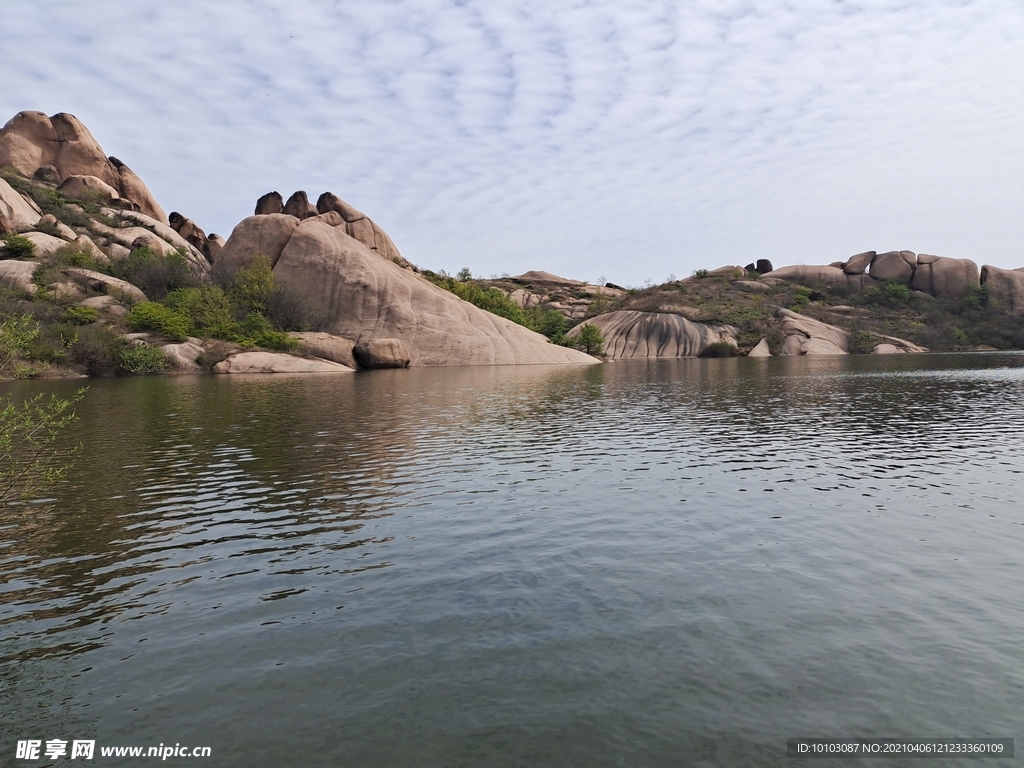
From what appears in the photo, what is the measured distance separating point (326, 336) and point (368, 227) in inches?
986

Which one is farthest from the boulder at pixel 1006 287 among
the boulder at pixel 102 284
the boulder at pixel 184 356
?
the boulder at pixel 102 284

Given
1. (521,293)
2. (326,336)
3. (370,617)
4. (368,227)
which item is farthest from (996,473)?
(521,293)

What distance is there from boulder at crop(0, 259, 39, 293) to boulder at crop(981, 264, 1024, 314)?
13354 cm

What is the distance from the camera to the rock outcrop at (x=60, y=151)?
8550cm

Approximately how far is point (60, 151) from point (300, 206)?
35.2m

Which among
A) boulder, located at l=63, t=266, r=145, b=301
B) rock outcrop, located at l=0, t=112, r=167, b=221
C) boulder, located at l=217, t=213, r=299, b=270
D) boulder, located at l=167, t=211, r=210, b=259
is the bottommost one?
boulder, located at l=63, t=266, r=145, b=301

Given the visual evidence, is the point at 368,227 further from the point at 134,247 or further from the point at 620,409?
the point at 620,409

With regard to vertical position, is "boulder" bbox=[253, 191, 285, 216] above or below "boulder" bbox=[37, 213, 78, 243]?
above

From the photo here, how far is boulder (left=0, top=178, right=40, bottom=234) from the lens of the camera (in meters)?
64.6

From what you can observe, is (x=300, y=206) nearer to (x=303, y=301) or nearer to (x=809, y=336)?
(x=303, y=301)

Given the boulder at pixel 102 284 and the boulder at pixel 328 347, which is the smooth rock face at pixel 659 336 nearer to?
the boulder at pixel 328 347

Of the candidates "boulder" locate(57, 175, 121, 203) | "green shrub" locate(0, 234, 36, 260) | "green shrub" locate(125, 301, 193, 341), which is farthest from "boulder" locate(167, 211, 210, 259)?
"green shrub" locate(125, 301, 193, 341)

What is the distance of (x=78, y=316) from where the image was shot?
177ft

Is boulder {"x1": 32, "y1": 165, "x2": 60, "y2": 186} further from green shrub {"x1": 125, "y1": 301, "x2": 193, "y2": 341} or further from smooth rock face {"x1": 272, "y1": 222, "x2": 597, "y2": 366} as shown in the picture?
green shrub {"x1": 125, "y1": 301, "x2": 193, "y2": 341}
